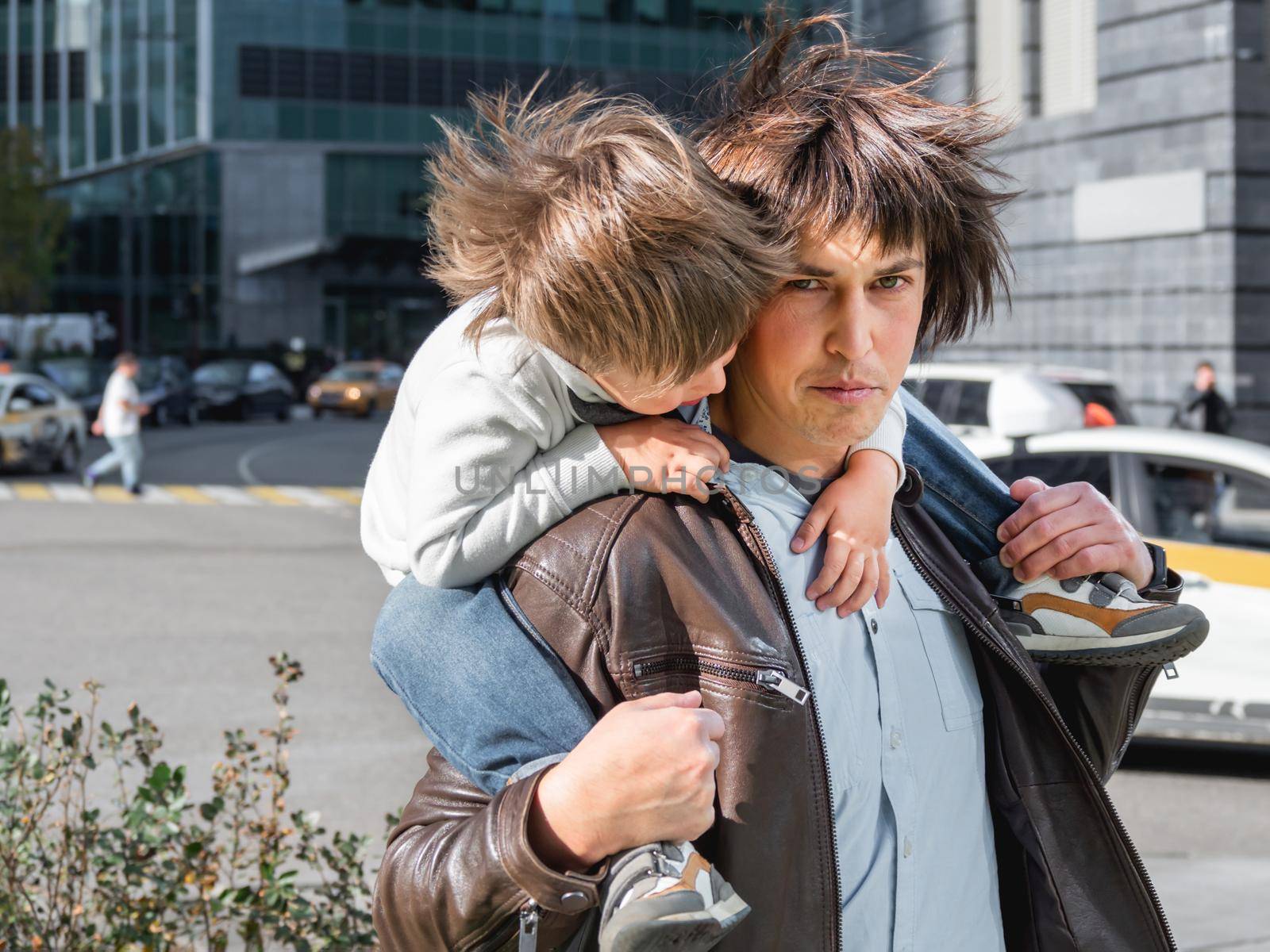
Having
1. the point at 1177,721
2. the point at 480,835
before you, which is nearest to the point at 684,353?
the point at 480,835

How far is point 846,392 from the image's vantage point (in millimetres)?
1856

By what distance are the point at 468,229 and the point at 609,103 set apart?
0.24 meters

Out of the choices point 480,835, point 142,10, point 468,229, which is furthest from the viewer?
point 142,10

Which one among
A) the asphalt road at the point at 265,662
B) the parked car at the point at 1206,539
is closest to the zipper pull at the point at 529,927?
the asphalt road at the point at 265,662

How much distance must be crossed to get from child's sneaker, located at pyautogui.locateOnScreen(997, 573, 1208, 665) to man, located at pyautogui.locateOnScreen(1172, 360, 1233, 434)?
54.5ft

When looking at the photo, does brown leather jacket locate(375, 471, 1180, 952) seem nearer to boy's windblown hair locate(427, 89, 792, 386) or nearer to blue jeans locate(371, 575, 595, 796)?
blue jeans locate(371, 575, 595, 796)

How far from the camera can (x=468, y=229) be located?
5.47 ft

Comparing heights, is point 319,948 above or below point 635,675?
below

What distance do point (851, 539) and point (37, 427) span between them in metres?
23.2

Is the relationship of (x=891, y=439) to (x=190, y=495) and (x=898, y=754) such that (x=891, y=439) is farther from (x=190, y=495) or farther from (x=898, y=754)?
(x=190, y=495)

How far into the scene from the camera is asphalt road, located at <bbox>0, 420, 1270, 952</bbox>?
6.41 metres

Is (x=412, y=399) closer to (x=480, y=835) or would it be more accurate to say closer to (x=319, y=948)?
(x=480, y=835)

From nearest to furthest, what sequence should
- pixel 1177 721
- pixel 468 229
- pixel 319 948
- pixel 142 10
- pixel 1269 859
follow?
pixel 468 229 < pixel 319 948 < pixel 1269 859 < pixel 1177 721 < pixel 142 10

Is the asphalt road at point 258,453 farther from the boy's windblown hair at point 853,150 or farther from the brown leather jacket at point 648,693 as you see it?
the brown leather jacket at point 648,693
